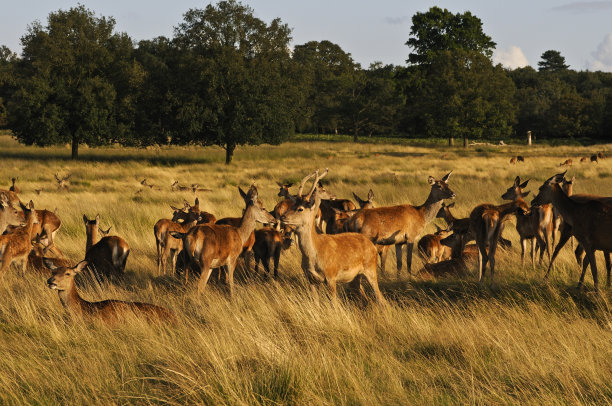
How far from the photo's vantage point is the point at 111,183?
2497 cm

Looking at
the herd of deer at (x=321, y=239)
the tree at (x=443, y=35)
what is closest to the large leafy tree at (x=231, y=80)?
the herd of deer at (x=321, y=239)

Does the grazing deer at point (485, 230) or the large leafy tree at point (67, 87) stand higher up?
the large leafy tree at point (67, 87)

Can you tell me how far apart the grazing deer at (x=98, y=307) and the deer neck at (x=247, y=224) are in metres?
2.50

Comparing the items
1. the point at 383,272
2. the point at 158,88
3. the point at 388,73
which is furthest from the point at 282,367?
the point at 388,73

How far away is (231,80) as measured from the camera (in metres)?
37.1

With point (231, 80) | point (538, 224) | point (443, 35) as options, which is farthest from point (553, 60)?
point (538, 224)

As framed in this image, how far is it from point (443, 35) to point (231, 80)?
49.4 m

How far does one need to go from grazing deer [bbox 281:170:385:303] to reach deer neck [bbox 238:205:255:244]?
1.72 metres

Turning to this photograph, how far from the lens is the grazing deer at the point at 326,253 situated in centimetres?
707

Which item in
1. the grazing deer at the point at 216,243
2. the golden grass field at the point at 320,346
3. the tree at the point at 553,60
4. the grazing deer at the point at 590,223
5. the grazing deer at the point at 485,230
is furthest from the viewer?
the tree at the point at 553,60

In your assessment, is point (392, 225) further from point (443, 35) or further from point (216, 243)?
point (443, 35)

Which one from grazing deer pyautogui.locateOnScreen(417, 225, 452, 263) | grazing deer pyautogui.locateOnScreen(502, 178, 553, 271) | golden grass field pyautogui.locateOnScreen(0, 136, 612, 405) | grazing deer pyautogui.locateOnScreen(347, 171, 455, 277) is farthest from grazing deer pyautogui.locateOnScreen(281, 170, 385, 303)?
grazing deer pyautogui.locateOnScreen(502, 178, 553, 271)

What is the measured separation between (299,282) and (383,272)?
1420mm

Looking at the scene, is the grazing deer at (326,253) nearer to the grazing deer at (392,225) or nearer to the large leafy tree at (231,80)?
the grazing deer at (392,225)
